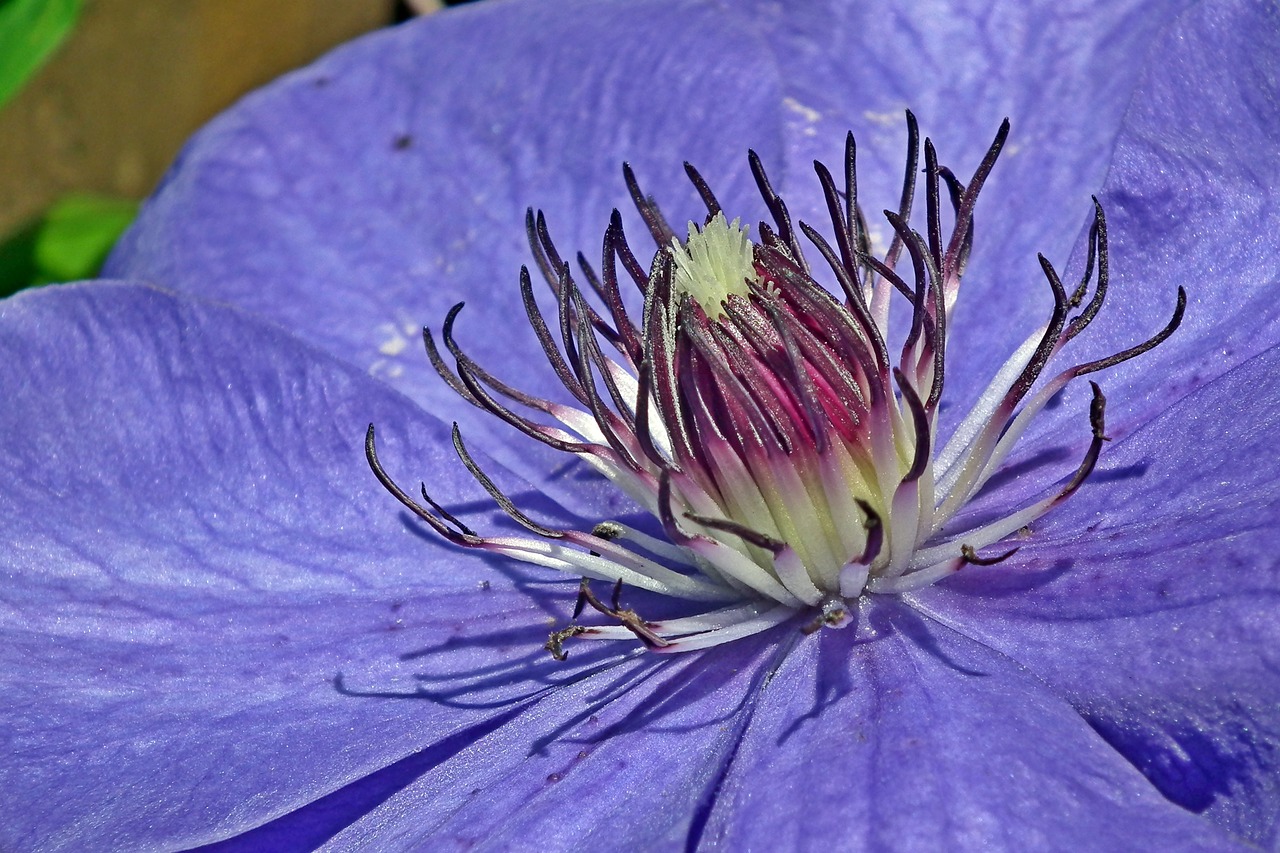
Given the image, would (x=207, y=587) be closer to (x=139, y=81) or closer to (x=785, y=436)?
(x=785, y=436)

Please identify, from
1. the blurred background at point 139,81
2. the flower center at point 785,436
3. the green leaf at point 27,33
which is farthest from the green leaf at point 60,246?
the flower center at point 785,436

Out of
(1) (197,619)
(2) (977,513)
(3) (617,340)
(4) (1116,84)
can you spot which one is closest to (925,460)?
(2) (977,513)

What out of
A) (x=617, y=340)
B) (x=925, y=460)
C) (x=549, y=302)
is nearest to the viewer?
(x=925, y=460)

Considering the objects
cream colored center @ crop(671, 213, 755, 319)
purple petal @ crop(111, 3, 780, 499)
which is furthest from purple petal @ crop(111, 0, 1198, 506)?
cream colored center @ crop(671, 213, 755, 319)

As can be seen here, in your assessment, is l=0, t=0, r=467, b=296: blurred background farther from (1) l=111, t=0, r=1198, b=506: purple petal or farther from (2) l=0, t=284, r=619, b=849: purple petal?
(2) l=0, t=284, r=619, b=849: purple petal

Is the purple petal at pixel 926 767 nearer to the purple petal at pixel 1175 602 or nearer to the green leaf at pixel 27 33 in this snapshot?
the purple petal at pixel 1175 602

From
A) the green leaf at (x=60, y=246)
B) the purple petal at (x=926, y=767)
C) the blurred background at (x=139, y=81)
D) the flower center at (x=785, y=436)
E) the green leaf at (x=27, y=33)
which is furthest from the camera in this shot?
the blurred background at (x=139, y=81)

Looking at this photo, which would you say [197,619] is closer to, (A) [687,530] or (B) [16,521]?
(B) [16,521]
